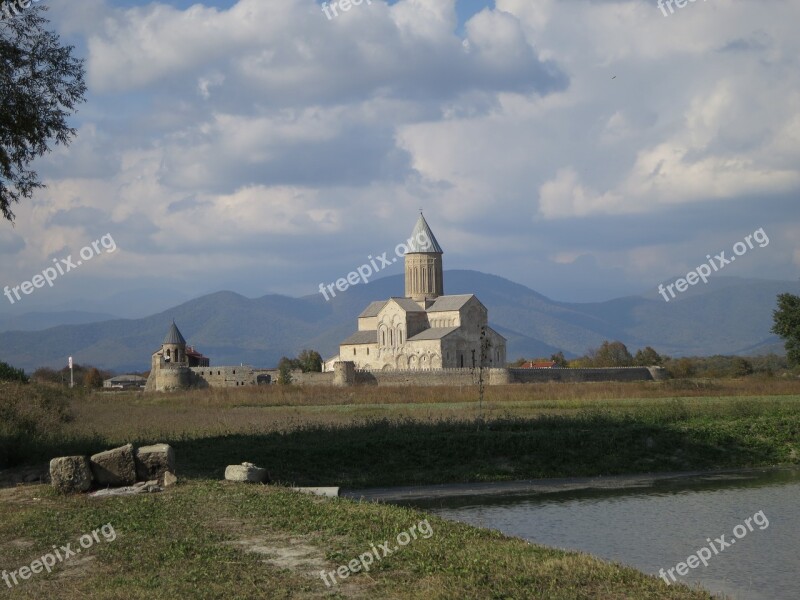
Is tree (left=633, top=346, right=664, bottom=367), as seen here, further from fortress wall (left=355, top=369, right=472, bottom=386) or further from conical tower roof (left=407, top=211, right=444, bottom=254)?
fortress wall (left=355, top=369, right=472, bottom=386)

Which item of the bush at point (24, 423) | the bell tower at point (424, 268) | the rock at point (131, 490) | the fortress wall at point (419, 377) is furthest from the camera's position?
the bell tower at point (424, 268)

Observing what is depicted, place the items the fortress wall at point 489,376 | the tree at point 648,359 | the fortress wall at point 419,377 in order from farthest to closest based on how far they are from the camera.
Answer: the tree at point 648,359
the fortress wall at point 419,377
the fortress wall at point 489,376

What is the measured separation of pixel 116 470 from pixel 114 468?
1.6 inches

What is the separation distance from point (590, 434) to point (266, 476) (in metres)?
10.4

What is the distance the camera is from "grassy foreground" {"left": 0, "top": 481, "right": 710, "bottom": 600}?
9.76 m

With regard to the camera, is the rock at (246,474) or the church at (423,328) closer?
the rock at (246,474)

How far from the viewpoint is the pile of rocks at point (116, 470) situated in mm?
14633

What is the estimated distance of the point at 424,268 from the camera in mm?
95562

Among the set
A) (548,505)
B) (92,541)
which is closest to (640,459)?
(548,505)

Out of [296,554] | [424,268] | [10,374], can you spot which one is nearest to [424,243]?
[424,268]

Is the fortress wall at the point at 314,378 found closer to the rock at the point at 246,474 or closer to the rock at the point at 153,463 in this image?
the rock at the point at 246,474

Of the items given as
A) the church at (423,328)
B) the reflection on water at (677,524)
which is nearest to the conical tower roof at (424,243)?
the church at (423,328)

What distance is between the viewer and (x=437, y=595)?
9336mm

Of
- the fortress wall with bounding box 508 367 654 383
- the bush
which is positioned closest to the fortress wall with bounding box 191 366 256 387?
the fortress wall with bounding box 508 367 654 383
